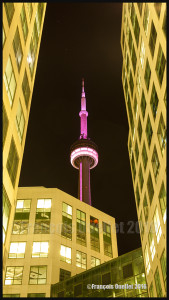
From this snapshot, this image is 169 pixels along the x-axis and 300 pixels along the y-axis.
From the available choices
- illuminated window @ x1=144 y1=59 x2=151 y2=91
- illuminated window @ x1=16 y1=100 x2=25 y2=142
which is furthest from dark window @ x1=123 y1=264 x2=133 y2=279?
illuminated window @ x1=144 y1=59 x2=151 y2=91

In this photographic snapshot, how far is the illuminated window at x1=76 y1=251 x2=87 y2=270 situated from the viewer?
2042 inches

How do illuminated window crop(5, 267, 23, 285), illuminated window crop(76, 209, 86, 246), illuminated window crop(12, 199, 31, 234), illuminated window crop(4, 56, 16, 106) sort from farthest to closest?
1. illuminated window crop(76, 209, 86, 246)
2. illuminated window crop(12, 199, 31, 234)
3. illuminated window crop(5, 267, 23, 285)
4. illuminated window crop(4, 56, 16, 106)

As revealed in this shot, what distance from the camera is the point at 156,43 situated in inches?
1252

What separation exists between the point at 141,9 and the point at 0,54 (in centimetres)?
1975

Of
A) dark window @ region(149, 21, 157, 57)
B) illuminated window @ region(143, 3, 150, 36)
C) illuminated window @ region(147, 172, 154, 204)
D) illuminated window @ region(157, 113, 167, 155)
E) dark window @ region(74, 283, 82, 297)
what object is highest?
illuminated window @ region(143, 3, 150, 36)

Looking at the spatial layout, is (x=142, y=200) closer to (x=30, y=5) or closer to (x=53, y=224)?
(x=53, y=224)

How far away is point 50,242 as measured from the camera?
50.7 m

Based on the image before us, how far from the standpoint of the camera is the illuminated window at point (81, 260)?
2042 inches

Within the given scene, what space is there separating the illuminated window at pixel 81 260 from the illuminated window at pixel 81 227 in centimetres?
189

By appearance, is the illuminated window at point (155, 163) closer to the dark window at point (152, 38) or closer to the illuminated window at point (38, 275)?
the dark window at point (152, 38)

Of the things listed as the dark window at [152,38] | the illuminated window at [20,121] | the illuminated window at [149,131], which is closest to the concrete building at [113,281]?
the illuminated window at [149,131]

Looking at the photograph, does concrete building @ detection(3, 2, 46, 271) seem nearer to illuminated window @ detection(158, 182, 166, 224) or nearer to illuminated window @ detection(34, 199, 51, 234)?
illuminated window @ detection(158, 182, 166, 224)

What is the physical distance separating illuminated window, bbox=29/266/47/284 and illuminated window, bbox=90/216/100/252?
10466 millimetres

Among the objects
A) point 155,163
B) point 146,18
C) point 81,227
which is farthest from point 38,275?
point 146,18
